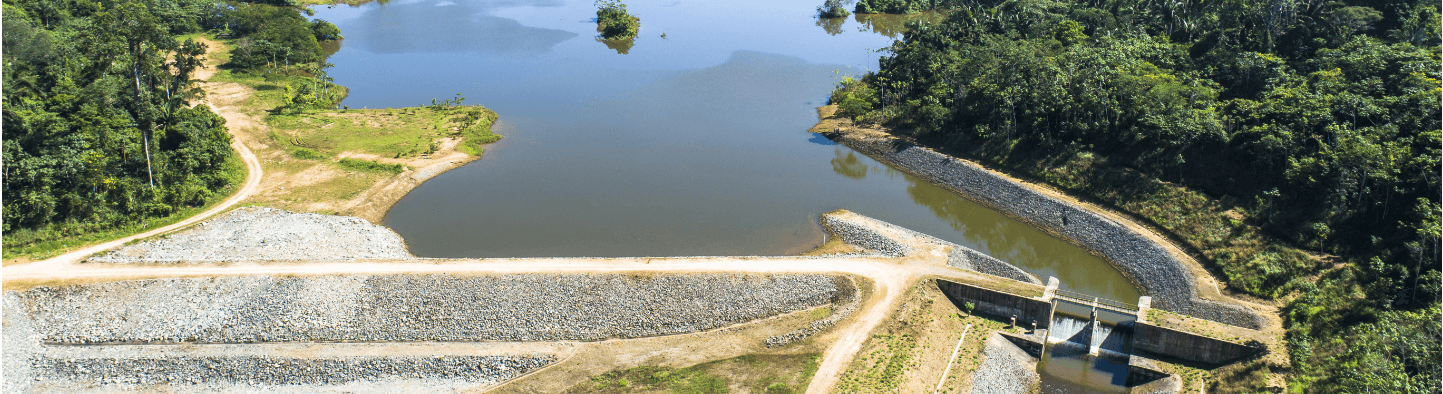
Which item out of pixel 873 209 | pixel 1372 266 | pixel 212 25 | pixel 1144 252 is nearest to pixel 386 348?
pixel 873 209

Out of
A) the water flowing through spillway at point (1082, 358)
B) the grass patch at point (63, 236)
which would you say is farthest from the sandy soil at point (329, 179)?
the water flowing through spillway at point (1082, 358)

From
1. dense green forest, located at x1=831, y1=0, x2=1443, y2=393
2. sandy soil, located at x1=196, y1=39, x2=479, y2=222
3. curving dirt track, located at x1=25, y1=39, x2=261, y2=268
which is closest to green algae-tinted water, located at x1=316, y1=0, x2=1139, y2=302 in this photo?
sandy soil, located at x1=196, y1=39, x2=479, y2=222

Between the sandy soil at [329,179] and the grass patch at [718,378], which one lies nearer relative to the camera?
the grass patch at [718,378]

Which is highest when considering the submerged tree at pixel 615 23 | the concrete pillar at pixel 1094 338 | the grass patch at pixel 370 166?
the submerged tree at pixel 615 23

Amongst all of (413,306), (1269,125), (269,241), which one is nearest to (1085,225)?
(1269,125)

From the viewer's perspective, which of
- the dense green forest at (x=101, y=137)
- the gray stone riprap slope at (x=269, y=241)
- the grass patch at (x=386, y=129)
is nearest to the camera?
the gray stone riprap slope at (x=269, y=241)

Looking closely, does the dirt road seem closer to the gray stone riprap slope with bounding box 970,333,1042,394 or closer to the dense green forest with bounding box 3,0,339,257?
the gray stone riprap slope with bounding box 970,333,1042,394

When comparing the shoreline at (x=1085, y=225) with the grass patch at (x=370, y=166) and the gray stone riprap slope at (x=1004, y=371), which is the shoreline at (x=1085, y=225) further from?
the grass patch at (x=370, y=166)

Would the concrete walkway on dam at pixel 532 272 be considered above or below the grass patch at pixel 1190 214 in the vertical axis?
below
